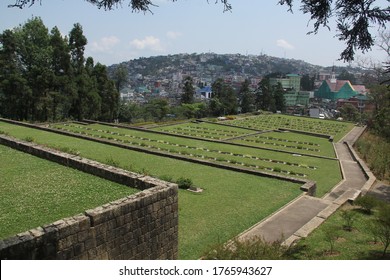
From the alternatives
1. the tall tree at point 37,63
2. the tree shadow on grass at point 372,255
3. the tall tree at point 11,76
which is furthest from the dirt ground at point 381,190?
the tall tree at point 11,76

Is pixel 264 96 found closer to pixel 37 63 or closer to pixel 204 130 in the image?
pixel 204 130

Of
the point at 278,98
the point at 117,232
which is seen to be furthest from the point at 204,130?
the point at 278,98

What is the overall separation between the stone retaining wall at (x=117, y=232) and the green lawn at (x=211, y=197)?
3.08 feet

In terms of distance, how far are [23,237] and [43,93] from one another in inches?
1192

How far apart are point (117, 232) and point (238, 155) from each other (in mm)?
14361

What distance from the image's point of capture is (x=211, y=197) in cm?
1155

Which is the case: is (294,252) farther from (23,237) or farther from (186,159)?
(186,159)

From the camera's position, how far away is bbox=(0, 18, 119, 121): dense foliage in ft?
101

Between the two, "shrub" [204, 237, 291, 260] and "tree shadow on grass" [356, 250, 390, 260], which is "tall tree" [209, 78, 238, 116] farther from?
"shrub" [204, 237, 291, 260]

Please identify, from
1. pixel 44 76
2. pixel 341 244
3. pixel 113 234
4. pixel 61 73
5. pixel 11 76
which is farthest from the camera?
pixel 61 73

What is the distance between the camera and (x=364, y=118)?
179ft

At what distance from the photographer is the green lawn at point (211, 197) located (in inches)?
349

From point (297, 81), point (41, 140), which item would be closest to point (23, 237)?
point (41, 140)

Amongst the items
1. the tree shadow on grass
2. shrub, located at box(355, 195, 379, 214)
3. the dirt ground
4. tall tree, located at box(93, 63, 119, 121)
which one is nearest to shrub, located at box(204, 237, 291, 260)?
the tree shadow on grass
